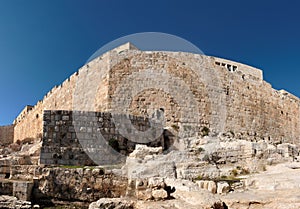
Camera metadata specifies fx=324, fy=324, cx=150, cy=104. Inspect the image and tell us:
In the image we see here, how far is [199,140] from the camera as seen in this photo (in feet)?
37.6

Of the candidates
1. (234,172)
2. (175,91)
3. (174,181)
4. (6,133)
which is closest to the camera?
(174,181)

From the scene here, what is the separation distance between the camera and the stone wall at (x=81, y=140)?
8.65 m

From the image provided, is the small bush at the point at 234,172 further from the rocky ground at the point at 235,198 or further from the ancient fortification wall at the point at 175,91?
the ancient fortification wall at the point at 175,91

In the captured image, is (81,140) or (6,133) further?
(6,133)

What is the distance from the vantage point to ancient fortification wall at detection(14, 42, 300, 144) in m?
13.6

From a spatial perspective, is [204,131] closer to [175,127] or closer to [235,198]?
[175,127]

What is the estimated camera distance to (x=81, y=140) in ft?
29.8

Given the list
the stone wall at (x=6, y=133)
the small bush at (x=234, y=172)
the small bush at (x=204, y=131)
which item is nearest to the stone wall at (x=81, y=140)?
the small bush at (x=234, y=172)

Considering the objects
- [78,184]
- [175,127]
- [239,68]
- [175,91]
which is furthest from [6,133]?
[78,184]

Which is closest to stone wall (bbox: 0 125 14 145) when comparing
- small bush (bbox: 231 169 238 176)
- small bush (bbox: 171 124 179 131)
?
small bush (bbox: 171 124 179 131)

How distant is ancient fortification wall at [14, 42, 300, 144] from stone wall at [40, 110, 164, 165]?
336cm

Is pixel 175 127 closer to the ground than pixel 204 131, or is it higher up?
higher up

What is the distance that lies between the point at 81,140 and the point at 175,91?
6.22m

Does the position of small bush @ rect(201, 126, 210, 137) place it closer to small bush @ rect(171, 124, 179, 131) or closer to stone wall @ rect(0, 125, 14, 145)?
small bush @ rect(171, 124, 179, 131)
